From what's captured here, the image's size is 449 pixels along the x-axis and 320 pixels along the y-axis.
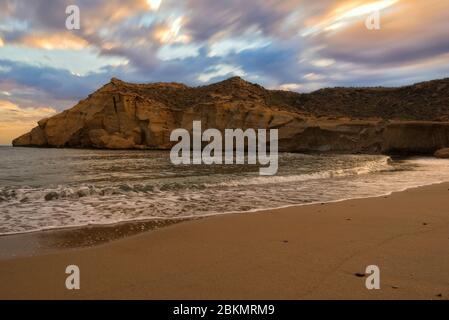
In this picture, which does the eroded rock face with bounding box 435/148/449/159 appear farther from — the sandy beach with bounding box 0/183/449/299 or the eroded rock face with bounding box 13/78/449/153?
the sandy beach with bounding box 0/183/449/299

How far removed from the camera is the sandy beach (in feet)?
11.3

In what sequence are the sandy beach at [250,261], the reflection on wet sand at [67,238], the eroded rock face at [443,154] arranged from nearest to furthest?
the sandy beach at [250,261], the reflection on wet sand at [67,238], the eroded rock face at [443,154]

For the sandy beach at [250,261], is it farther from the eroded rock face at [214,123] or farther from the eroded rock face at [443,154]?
the eroded rock face at [214,123]

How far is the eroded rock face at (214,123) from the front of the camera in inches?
1777

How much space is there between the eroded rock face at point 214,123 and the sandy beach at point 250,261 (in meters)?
40.5

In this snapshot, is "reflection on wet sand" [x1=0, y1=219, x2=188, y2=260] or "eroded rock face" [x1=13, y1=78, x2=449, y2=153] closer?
"reflection on wet sand" [x1=0, y1=219, x2=188, y2=260]

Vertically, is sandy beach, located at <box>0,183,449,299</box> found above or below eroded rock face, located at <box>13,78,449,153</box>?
below

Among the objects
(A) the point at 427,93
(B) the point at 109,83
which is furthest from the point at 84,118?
(A) the point at 427,93

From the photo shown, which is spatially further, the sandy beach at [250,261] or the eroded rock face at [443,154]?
the eroded rock face at [443,154]

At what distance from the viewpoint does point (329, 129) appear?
5041 cm

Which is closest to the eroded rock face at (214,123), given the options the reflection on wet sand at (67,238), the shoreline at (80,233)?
the shoreline at (80,233)

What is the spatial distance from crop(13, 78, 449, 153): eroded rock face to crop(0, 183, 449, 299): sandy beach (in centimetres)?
4054

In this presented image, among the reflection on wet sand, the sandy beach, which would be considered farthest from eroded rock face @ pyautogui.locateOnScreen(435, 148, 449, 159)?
the reflection on wet sand
